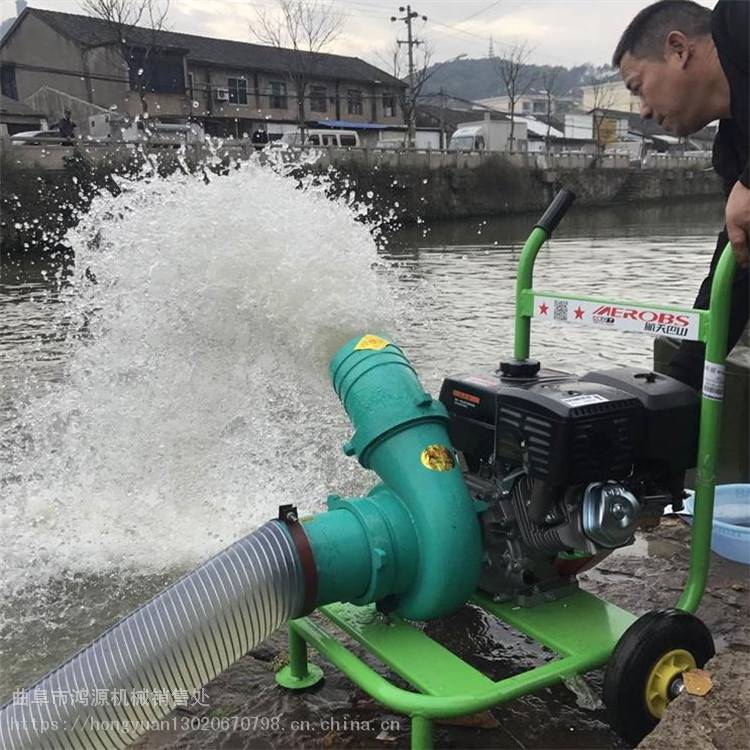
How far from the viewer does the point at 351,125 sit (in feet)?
164

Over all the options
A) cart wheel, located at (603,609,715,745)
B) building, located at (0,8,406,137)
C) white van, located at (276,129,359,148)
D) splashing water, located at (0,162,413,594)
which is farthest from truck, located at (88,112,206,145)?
cart wheel, located at (603,609,715,745)

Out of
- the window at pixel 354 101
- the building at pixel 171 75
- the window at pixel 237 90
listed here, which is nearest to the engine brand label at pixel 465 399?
the building at pixel 171 75

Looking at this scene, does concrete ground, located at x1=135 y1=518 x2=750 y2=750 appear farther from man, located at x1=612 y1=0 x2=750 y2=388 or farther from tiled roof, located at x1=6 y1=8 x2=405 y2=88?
tiled roof, located at x1=6 y1=8 x2=405 y2=88

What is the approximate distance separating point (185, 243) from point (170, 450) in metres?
1.35

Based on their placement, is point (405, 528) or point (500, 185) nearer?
point (405, 528)

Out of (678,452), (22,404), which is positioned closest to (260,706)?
(678,452)

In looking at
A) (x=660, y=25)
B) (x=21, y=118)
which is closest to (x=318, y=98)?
(x=21, y=118)

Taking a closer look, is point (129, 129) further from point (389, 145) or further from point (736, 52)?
point (736, 52)

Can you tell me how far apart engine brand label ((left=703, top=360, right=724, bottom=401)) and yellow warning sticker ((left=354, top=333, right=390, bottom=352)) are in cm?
104

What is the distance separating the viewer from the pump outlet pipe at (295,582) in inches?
83.0

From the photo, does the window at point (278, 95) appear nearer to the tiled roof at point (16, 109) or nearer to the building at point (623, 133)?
the tiled roof at point (16, 109)

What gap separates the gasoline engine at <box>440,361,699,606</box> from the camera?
2203 millimetres

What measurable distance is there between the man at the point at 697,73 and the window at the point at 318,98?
4912 centimetres

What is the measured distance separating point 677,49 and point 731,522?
86.5 inches
